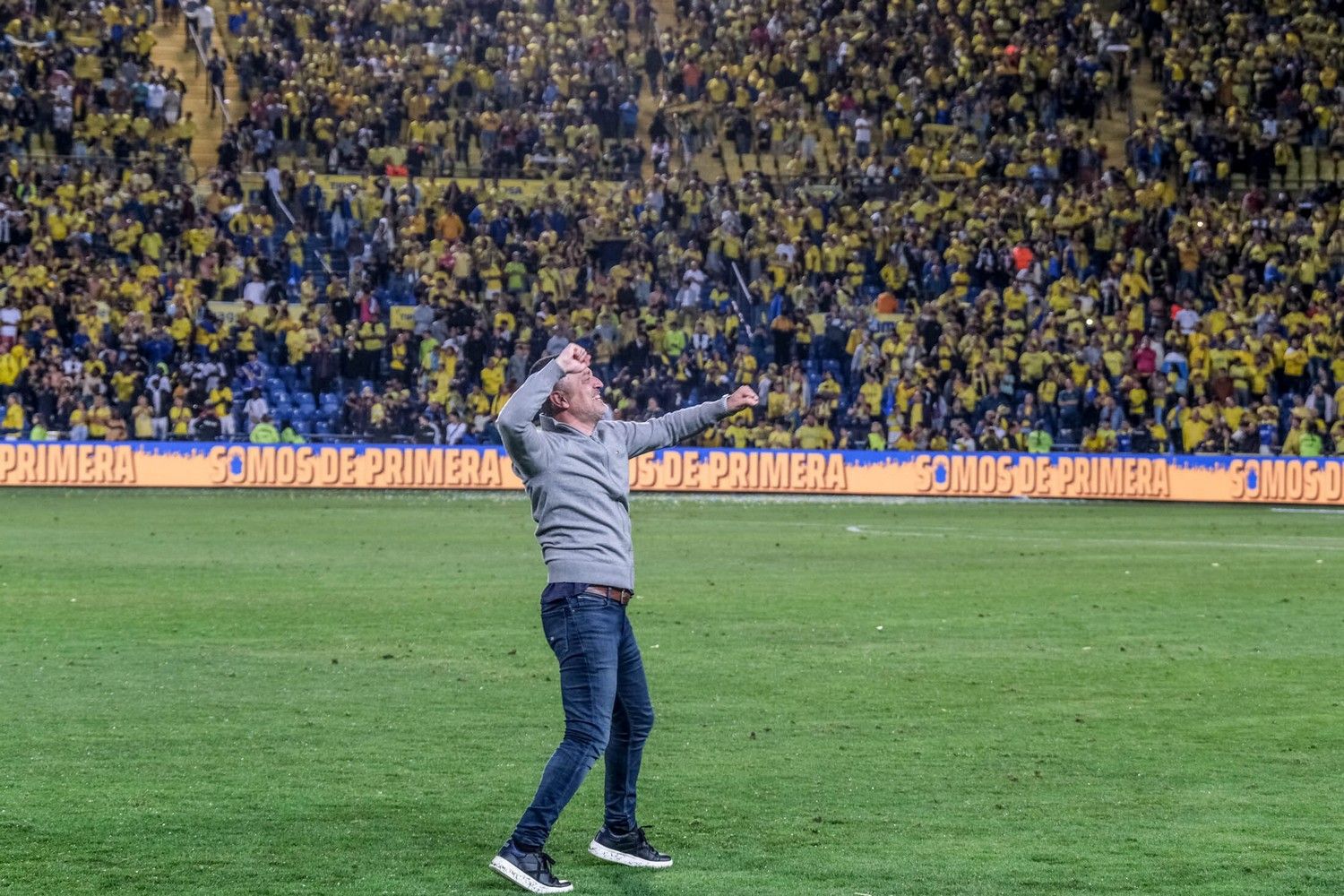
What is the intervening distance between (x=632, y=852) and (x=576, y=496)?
144 centimetres

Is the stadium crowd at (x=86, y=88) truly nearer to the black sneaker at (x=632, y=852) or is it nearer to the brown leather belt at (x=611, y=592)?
the black sneaker at (x=632, y=852)

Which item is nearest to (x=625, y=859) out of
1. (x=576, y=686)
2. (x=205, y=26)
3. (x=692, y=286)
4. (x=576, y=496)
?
(x=576, y=686)

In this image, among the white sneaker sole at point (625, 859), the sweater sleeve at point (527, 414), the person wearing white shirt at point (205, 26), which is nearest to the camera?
the sweater sleeve at point (527, 414)

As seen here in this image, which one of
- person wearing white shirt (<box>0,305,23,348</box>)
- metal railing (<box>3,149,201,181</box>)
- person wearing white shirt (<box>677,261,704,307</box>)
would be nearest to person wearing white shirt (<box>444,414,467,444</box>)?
person wearing white shirt (<box>677,261,704,307</box>)

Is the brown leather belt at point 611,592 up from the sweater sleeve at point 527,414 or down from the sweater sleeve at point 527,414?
down

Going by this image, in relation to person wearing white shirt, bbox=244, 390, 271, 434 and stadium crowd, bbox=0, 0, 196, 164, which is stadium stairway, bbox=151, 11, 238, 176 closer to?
stadium crowd, bbox=0, 0, 196, 164

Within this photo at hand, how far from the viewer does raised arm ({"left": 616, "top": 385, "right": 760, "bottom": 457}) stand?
7.40 m

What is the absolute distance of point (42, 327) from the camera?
112 feet

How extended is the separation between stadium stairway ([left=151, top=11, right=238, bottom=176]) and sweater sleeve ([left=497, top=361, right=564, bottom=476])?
35612mm

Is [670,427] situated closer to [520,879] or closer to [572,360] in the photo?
[572,360]

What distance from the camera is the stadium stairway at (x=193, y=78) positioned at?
4103cm

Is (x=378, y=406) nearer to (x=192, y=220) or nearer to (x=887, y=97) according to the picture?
(x=192, y=220)

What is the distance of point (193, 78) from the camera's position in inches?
1655

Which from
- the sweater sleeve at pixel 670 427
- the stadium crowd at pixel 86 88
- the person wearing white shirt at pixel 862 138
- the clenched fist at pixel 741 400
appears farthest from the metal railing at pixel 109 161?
the clenched fist at pixel 741 400
